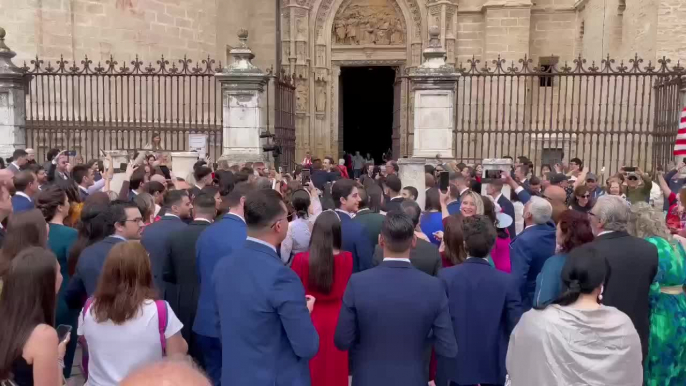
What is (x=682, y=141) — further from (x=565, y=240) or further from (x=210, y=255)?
(x=210, y=255)

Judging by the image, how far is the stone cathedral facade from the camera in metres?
17.6

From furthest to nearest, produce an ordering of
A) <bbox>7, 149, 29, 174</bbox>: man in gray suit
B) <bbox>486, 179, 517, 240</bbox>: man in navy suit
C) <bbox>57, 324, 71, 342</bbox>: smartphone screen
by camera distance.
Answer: <bbox>7, 149, 29, 174</bbox>: man in gray suit < <bbox>486, 179, 517, 240</bbox>: man in navy suit < <bbox>57, 324, 71, 342</bbox>: smartphone screen

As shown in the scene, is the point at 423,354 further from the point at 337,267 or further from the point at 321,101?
the point at 321,101

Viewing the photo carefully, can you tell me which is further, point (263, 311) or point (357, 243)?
point (357, 243)

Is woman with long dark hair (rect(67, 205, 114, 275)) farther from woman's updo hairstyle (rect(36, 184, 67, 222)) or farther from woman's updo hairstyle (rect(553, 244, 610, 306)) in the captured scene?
woman's updo hairstyle (rect(553, 244, 610, 306))

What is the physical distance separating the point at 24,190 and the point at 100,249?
2810 mm

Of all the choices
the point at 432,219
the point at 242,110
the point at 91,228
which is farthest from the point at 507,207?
the point at 242,110

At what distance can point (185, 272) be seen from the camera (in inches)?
193

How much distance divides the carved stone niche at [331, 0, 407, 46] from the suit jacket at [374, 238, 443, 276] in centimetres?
1814

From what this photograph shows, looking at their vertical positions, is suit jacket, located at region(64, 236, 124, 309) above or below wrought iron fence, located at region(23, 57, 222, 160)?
below

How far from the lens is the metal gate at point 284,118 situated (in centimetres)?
1368

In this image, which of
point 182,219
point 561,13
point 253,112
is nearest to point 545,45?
point 561,13

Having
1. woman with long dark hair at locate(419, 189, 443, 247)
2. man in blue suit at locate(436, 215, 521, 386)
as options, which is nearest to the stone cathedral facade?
woman with long dark hair at locate(419, 189, 443, 247)

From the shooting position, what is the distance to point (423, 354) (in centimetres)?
353
